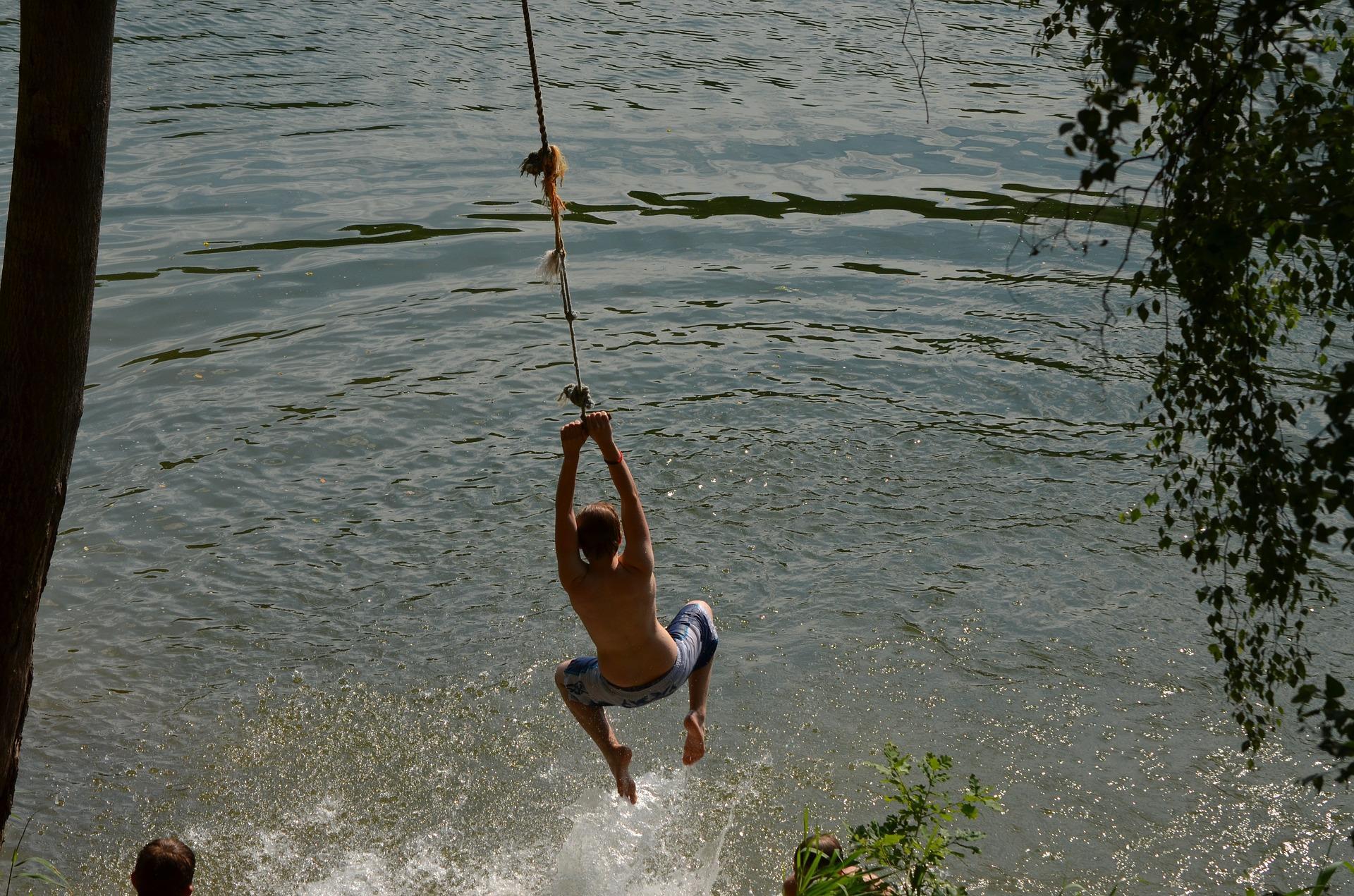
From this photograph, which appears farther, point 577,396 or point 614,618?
point 614,618

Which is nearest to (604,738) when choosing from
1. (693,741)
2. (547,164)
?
(693,741)

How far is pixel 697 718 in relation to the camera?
6.87m

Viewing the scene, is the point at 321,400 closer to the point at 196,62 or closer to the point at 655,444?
the point at 655,444

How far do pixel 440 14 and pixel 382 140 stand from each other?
618cm

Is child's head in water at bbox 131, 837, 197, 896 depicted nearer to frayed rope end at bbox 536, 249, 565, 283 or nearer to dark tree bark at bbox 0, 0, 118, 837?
dark tree bark at bbox 0, 0, 118, 837

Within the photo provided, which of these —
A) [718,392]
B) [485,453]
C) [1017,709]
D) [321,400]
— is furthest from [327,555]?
[1017,709]

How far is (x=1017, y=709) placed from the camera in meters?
8.75

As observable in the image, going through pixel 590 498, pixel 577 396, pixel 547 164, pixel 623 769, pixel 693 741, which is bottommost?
pixel 590 498

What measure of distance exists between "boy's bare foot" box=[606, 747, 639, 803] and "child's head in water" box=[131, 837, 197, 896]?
2212 millimetres

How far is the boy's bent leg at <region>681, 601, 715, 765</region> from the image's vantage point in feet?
22.1

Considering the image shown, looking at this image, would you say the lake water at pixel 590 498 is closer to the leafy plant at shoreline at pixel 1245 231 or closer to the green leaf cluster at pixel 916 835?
the green leaf cluster at pixel 916 835

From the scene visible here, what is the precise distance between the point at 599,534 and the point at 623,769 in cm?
130

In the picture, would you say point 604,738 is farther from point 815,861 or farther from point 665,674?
point 815,861

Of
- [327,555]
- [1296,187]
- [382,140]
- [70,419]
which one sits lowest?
[327,555]
